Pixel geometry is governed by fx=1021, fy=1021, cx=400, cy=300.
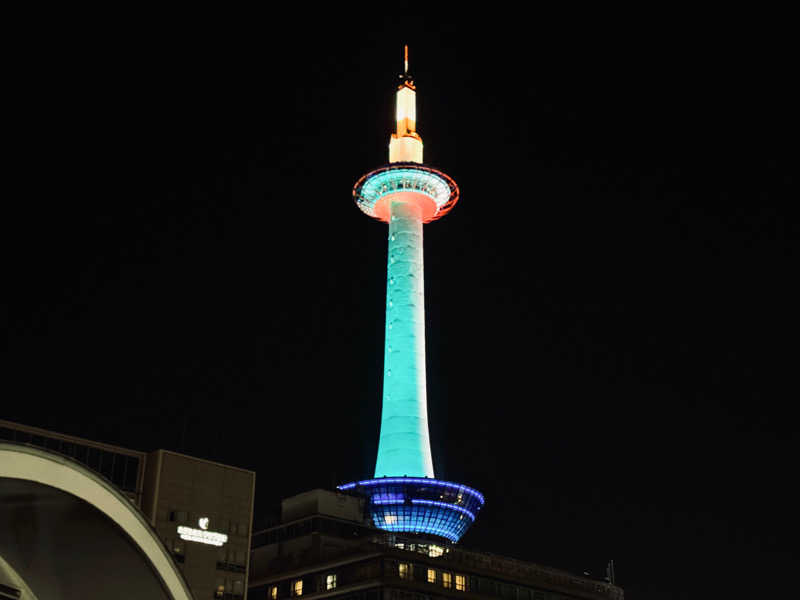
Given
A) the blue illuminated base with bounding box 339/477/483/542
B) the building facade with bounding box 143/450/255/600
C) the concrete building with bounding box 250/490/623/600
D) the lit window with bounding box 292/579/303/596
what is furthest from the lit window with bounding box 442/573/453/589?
the building facade with bounding box 143/450/255/600

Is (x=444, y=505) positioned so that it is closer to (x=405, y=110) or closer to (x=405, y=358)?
(x=405, y=358)

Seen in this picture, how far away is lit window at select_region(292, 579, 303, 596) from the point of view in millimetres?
105769

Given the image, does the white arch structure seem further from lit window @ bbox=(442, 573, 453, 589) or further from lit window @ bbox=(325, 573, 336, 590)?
lit window @ bbox=(442, 573, 453, 589)

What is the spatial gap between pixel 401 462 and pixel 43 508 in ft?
332

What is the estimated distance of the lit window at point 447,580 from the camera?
104 m

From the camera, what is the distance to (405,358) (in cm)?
13450

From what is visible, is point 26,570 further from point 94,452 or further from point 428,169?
point 428,169

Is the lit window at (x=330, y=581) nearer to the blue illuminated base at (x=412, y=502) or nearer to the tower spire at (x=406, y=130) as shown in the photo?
the blue illuminated base at (x=412, y=502)

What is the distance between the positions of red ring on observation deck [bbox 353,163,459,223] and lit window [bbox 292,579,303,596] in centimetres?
6220

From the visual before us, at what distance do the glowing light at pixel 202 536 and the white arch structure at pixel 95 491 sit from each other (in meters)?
44.3

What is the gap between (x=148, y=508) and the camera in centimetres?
7238

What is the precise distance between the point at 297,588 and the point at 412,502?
22.1 m


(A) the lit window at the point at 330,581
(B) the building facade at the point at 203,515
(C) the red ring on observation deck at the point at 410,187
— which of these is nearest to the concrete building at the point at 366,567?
(A) the lit window at the point at 330,581

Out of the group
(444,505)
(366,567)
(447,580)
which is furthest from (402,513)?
(366,567)
